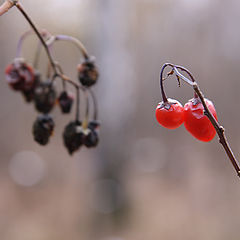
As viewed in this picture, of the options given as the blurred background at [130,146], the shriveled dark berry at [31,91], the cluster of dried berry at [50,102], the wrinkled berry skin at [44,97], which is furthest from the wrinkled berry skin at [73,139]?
the blurred background at [130,146]

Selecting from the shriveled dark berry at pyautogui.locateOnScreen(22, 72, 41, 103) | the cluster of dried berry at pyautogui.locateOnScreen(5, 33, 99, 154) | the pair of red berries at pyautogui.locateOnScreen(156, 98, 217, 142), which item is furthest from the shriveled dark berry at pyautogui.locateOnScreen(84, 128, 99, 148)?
the pair of red berries at pyautogui.locateOnScreen(156, 98, 217, 142)

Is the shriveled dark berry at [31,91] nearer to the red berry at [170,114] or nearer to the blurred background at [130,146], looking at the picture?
the red berry at [170,114]

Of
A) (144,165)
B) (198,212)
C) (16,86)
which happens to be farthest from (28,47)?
(16,86)

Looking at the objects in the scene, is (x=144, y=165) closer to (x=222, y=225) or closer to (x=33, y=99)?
(x=222, y=225)

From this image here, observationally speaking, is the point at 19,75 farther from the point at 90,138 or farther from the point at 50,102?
the point at 90,138

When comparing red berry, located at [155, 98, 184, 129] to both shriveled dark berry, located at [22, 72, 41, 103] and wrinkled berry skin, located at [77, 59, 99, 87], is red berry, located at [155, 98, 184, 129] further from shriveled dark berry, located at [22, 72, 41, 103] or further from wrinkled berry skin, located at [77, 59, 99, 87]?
shriveled dark berry, located at [22, 72, 41, 103]

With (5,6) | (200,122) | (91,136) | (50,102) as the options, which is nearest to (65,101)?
(50,102)

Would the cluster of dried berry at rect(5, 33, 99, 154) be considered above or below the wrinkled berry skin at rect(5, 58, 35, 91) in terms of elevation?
below
